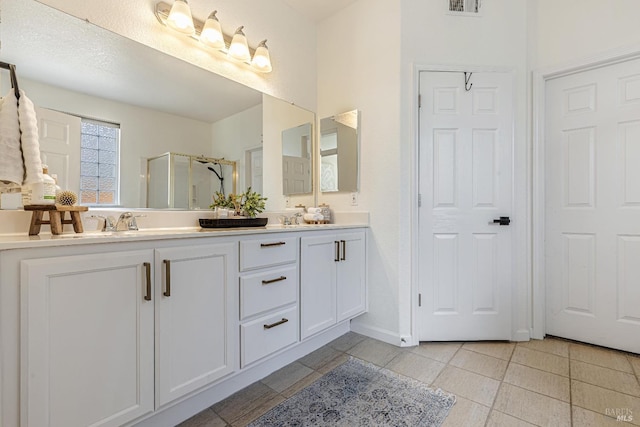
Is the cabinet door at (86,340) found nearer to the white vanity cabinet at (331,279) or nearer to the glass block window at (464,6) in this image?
the white vanity cabinet at (331,279)

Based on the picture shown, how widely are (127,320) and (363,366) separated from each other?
142cm

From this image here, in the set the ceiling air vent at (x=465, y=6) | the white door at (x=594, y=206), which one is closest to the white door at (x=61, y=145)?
the ceiling air vent at (x=465, y=6)

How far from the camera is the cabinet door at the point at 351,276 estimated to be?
6.87 feet

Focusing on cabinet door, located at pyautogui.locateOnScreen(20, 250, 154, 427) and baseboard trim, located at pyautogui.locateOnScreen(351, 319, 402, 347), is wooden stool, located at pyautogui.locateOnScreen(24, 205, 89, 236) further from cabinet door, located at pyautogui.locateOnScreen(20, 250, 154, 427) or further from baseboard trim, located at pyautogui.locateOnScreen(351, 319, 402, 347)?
baseboard trim, located at pyautogui.locateOnScreen(351, 319, 402, 347)

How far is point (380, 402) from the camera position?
1.49 meters

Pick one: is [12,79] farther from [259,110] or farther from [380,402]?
[380,402]

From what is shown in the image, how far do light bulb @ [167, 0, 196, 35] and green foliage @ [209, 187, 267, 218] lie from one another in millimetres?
1044

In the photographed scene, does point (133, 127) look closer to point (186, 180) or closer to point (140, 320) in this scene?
point (186, 180)

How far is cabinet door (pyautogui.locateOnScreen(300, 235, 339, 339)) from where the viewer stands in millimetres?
1821

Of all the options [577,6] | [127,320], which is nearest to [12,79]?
[127,320]

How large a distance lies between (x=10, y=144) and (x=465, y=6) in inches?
115

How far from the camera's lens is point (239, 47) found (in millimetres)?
2039

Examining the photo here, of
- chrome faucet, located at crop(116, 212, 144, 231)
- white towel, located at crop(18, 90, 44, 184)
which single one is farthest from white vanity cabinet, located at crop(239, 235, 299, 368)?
white towel, located at crop(18, 90, 44, 184)

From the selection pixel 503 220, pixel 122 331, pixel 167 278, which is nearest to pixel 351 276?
pixel 503 220
